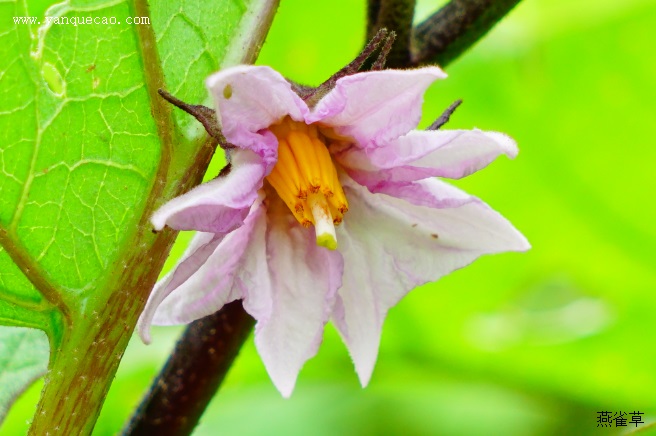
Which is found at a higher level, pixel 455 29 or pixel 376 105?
pixel 455 29

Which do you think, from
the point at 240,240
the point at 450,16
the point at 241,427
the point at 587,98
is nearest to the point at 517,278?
the point at 587,98

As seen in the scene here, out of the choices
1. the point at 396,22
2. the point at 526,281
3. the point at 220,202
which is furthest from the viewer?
the point at 526,281

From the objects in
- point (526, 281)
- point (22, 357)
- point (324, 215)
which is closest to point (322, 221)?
point (324, 215)

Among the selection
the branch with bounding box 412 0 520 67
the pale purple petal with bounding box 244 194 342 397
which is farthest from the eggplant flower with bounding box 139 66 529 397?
the branch with bounding box 412 0 520 67

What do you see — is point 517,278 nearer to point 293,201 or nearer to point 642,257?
point 642,257

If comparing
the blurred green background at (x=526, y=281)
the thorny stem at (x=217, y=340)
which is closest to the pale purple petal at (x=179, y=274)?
the thorny stem at (x=217, y=340)

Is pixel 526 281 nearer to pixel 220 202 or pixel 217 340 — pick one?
pixel 217 340

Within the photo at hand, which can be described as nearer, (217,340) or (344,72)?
(344,72)
